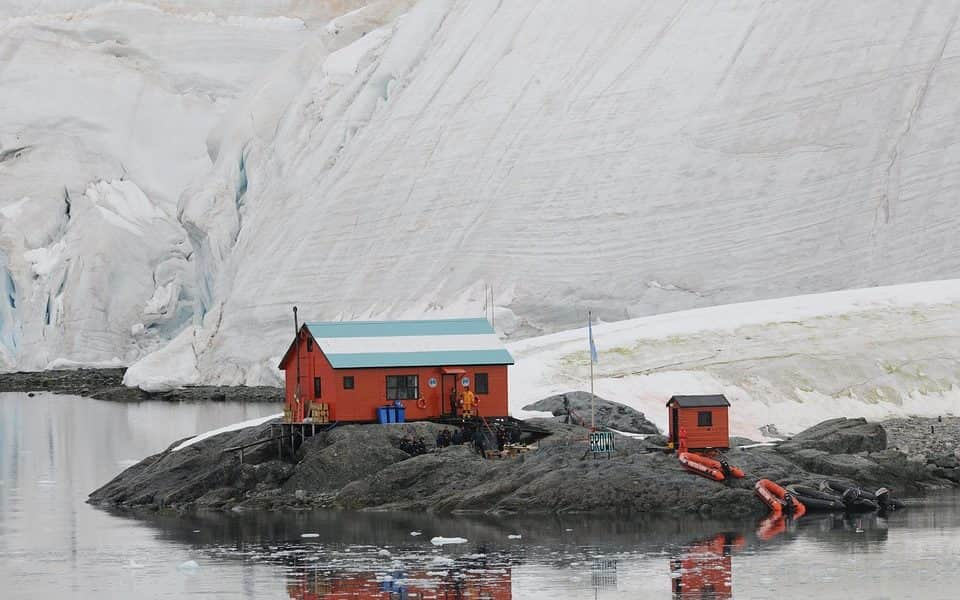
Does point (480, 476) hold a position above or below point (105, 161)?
below

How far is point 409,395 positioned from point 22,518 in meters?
8.06

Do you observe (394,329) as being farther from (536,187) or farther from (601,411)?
(536,187)

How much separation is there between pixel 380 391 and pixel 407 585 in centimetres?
1211

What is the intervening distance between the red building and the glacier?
53.8ft

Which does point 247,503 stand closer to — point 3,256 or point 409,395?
point 409,395

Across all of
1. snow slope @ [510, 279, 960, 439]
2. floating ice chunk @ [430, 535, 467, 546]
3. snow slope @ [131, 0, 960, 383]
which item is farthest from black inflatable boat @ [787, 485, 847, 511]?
snow slope @ [131, 0, 960, 383]

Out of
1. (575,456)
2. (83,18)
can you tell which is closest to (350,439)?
(575,456)

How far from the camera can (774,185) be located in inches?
2840

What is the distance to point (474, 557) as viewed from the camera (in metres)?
29.0

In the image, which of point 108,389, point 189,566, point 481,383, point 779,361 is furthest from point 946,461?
point 108,389

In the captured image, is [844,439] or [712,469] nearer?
[712,469]

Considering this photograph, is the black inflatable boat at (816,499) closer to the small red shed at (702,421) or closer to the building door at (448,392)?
the small red shed at (702,421)

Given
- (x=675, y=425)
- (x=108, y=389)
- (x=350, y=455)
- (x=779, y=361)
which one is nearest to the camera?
(x=350, y=455)

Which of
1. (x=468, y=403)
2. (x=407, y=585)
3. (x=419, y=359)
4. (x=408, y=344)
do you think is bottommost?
(x=407, y=585)
